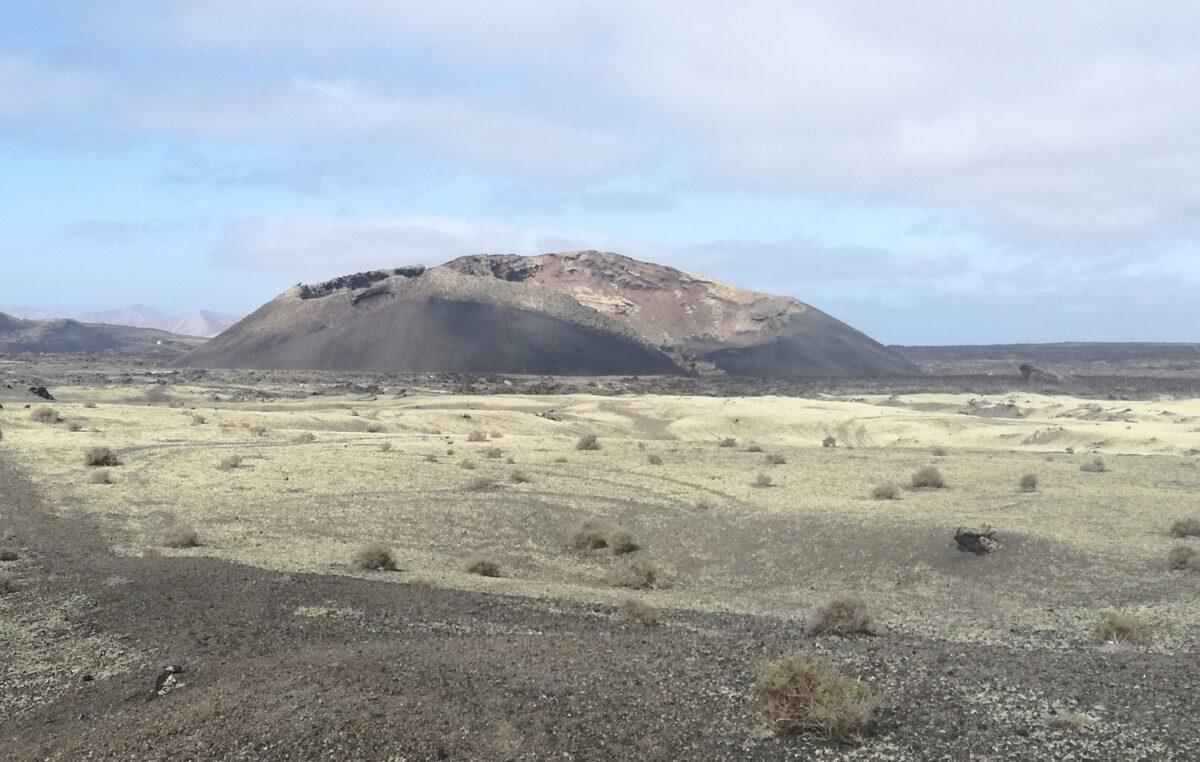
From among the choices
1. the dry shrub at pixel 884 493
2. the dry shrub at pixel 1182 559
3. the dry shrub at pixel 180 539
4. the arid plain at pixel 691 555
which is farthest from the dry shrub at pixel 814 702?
the dry shrub at pixel 884 493

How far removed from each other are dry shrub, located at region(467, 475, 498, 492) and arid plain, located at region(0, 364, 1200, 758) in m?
0.08

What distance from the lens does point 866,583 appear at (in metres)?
14.7

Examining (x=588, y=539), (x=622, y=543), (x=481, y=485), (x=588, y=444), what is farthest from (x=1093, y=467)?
(x=481, y=485)

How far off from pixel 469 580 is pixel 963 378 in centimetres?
9275

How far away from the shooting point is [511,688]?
8.23 m

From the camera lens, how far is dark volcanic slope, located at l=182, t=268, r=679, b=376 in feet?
336

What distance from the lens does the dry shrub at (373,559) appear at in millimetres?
14477

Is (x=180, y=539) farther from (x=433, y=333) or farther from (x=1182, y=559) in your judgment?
(x=433, y=333)

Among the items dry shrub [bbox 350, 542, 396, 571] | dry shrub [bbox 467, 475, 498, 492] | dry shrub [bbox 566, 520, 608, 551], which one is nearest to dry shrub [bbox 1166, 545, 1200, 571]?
dry shrub [bbox 566, 520, 608, 551]

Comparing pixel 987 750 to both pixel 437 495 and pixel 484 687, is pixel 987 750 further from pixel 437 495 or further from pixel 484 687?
pixel 437 495

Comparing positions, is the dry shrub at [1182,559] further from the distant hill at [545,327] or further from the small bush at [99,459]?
the distant hill at [545,327]

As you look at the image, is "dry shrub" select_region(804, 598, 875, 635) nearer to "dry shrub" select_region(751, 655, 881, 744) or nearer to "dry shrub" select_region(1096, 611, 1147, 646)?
"dry shrub" select_region(1096, 611, 1147, 646)

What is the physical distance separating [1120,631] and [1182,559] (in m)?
4.88

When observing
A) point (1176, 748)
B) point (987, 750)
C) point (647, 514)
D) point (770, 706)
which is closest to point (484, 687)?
point (770, 706)
